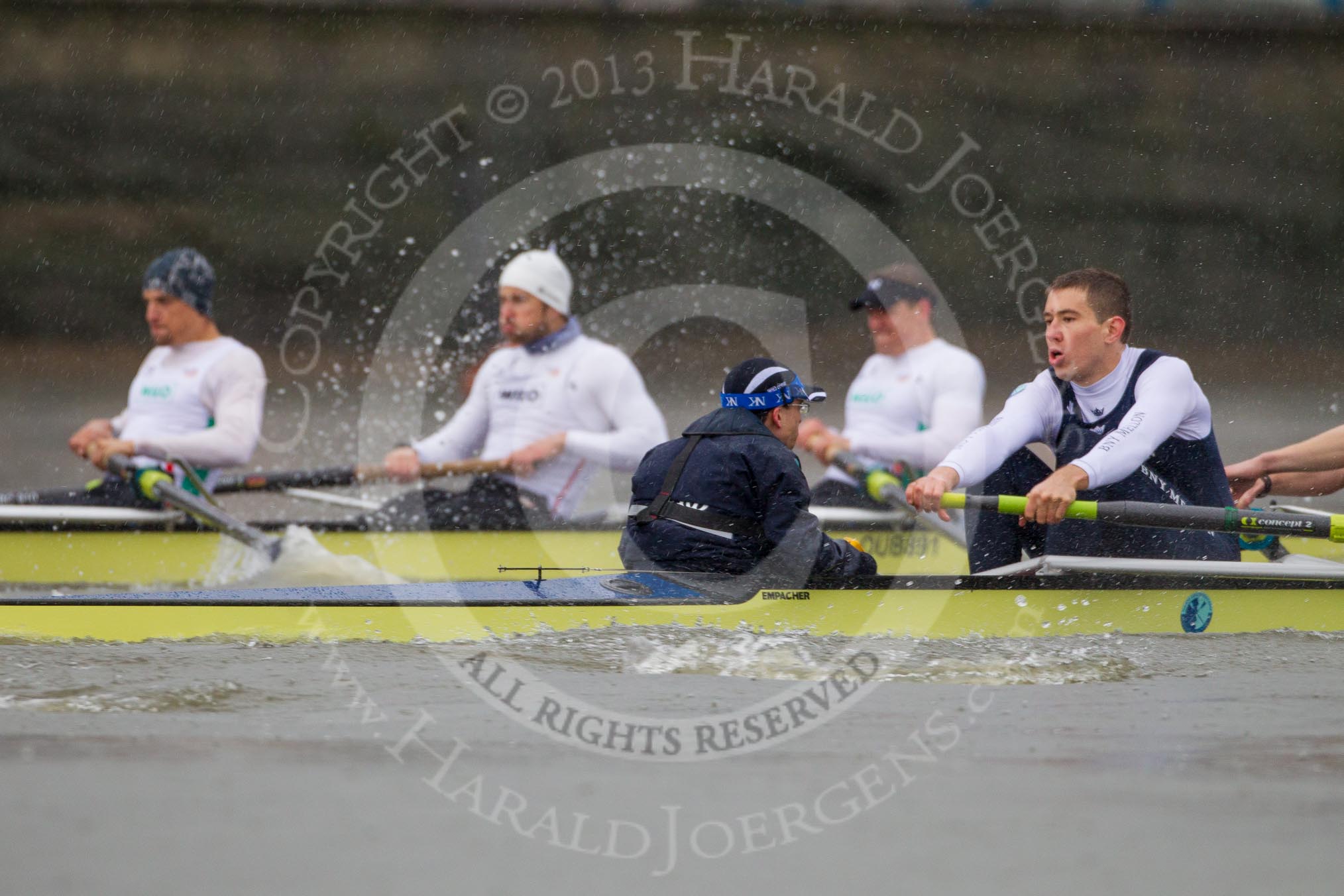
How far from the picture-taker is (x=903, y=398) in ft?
27.7

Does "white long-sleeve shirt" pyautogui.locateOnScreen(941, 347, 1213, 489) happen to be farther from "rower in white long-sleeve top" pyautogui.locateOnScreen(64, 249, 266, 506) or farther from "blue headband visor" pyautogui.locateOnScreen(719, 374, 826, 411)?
"rower in white long-sleeve top" pyautogui.locateOnScreen(64, 249, 266, 506)

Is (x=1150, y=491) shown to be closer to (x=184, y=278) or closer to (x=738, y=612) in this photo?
(x=738, y=612)

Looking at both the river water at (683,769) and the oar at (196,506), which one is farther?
the oar at (196,506)

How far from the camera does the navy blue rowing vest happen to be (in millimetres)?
5609

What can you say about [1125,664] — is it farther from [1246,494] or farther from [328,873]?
[328,873]

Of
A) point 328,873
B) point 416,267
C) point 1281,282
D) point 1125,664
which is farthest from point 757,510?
point 1281,282

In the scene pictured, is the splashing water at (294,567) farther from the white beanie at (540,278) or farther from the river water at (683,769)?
the river water at (683,769)

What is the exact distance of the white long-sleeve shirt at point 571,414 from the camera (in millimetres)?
7746

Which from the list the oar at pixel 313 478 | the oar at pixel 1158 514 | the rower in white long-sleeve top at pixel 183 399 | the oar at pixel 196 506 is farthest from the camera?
the oar at pixel 313 478

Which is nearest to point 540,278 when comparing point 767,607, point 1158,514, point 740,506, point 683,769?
point 740,506

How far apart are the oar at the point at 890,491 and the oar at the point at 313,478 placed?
2073 mm

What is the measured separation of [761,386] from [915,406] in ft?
11.5

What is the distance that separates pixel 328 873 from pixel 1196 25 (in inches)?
812

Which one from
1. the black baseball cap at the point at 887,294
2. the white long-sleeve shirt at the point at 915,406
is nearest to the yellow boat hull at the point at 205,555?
the white long-sleeve shirt at the point at 915,406
